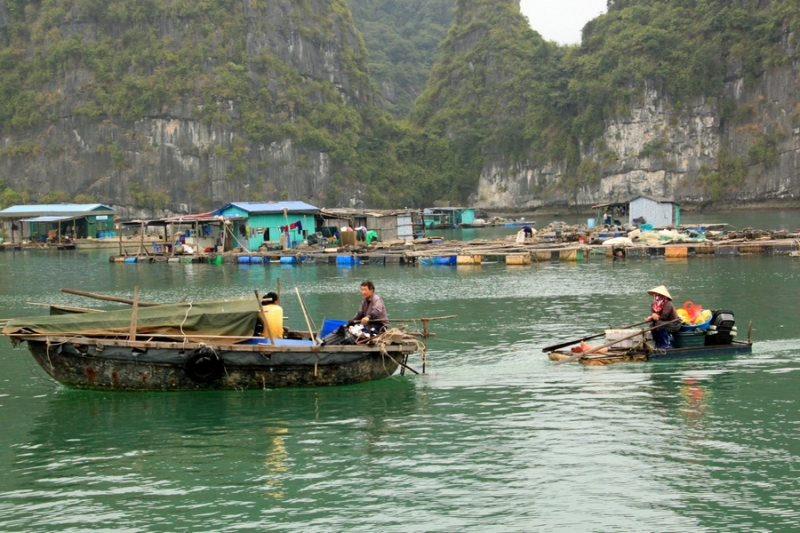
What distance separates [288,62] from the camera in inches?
4491

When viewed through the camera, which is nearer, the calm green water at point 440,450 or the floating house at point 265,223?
the calm green water at point 440,450

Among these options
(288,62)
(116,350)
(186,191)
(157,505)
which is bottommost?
(157,505)

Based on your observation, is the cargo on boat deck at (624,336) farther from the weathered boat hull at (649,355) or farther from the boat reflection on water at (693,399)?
the boat reflection on water at (693,399)

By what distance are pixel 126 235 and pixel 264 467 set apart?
6453 cm

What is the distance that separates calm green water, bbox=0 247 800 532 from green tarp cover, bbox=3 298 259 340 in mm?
1041

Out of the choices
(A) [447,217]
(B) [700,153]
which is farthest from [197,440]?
(B) [700,153]

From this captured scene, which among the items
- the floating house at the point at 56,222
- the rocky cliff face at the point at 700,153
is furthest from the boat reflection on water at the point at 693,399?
the rocky cliff face at the point at 700,153

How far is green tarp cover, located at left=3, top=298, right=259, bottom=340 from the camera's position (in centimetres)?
1393

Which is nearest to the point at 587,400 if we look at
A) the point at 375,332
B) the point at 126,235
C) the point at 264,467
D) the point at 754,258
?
the point at 375,332

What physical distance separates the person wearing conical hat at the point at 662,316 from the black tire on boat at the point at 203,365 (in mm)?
7678

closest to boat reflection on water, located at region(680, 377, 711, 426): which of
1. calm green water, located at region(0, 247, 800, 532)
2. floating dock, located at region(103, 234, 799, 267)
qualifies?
calm green water, located at region(0, 247, 800, 532)

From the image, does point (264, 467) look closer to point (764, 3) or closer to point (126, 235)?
point (126, 235)

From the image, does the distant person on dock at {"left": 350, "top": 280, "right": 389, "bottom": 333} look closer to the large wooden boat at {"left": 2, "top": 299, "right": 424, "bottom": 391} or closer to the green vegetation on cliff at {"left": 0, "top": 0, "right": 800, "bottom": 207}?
the large wooden boat at {"left": 2, "top": 299, "right": 424, "bottom": 391}

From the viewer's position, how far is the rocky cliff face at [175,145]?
104750 mm
